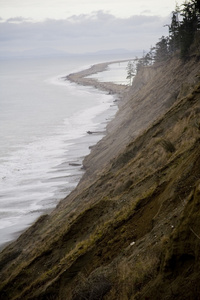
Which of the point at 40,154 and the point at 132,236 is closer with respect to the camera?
the point at 132,236

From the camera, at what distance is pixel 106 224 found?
42.3 ft

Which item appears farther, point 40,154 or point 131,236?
point 40,154

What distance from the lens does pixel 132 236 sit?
1122cm

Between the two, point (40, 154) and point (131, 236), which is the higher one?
point (131, 236)

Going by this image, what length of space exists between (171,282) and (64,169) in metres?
24.7

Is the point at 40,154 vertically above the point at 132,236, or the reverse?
the point at 132,236

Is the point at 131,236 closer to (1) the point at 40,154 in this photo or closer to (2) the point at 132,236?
(2) the point at 132,236

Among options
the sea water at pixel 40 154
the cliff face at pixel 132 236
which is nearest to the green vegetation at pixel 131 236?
the cliff face at pixel 132 236

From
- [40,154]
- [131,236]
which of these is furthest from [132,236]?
[40,154]

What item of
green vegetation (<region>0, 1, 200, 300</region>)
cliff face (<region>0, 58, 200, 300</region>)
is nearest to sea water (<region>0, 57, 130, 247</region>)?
green vegetation (<region>0, 1, 200, 300</region>)

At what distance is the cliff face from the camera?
7.89 metres

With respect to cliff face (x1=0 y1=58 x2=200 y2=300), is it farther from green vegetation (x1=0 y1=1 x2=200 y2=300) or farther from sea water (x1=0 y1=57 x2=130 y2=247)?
sea water (x1=0 y1=57 x2=130 y2=247)

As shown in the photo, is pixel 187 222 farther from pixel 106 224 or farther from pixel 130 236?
pixel 106 224

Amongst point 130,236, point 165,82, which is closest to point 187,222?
point 130,236
